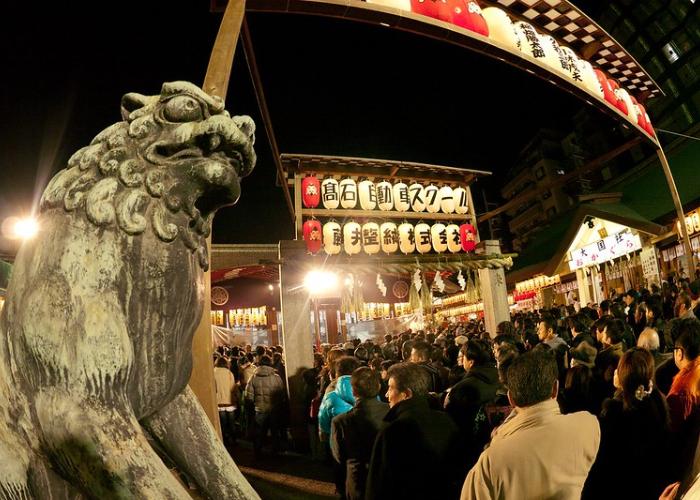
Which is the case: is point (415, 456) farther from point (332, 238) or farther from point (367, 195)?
point (367, 195)

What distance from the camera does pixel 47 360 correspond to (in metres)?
0.90

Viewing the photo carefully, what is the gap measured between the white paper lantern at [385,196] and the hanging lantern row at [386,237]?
1.79 feet

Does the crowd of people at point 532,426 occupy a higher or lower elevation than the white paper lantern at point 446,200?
lower

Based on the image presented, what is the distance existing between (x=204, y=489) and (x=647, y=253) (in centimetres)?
1952

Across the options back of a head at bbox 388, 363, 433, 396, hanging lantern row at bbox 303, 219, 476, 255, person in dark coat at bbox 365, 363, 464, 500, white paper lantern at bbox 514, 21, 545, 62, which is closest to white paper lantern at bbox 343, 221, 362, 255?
hanging lantern row at bbox 303, 219, 476, 255

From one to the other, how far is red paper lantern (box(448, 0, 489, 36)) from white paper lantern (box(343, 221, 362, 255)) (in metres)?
6.21

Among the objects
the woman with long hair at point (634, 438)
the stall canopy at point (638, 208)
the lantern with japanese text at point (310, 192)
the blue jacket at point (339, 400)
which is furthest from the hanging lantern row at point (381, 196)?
the woman with long hair at point (634, 438)

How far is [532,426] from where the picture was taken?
2174 millimetres

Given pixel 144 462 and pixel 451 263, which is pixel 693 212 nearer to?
pixel 451 263

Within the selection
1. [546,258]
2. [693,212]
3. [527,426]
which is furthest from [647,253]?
[527,426]

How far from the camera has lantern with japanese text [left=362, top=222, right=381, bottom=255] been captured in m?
11.9

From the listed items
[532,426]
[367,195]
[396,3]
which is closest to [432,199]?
[367,195]

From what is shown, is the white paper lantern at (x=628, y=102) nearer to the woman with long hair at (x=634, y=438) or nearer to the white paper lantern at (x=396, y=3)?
the white paper lantern at (x=396, y=3)

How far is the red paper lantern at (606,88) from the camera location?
32.0 ft
